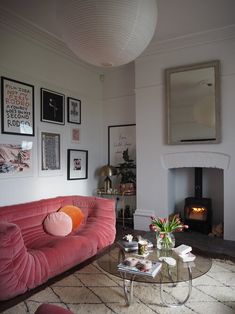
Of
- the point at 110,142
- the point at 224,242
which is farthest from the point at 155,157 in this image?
the point at 224,242

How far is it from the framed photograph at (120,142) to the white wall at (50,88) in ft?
0.75

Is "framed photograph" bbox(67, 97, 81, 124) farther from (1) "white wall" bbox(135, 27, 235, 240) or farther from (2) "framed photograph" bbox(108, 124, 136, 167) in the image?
(1) "white wall" bbox(135, 27, 235, 240)

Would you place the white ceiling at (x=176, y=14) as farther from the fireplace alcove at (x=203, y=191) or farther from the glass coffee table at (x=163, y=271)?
the glass coffee table at (x=163, y=271)

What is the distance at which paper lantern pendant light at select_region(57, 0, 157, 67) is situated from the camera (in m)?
1.78

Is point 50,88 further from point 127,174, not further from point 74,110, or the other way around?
point 127,174

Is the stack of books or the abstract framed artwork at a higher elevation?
the abstract framed artwork

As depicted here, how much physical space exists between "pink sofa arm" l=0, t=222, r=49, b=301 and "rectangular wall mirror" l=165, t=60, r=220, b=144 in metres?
2.88

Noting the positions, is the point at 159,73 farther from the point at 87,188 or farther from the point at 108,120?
the point at 87,188

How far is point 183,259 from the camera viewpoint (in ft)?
7.87

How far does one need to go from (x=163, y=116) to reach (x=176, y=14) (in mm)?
1556

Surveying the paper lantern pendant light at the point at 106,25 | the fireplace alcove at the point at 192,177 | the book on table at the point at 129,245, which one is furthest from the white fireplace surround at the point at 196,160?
the paper lantern pendant light at the point at 106,25

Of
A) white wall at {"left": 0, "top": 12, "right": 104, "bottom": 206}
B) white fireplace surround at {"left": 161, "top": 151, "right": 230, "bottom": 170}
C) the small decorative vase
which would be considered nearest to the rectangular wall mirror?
white fireplace surround at {"left": 161, "top": 151, "right": 230, "bottom": 170}

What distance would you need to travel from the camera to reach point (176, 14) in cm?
355

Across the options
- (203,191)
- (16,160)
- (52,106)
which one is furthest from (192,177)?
(16,160)
